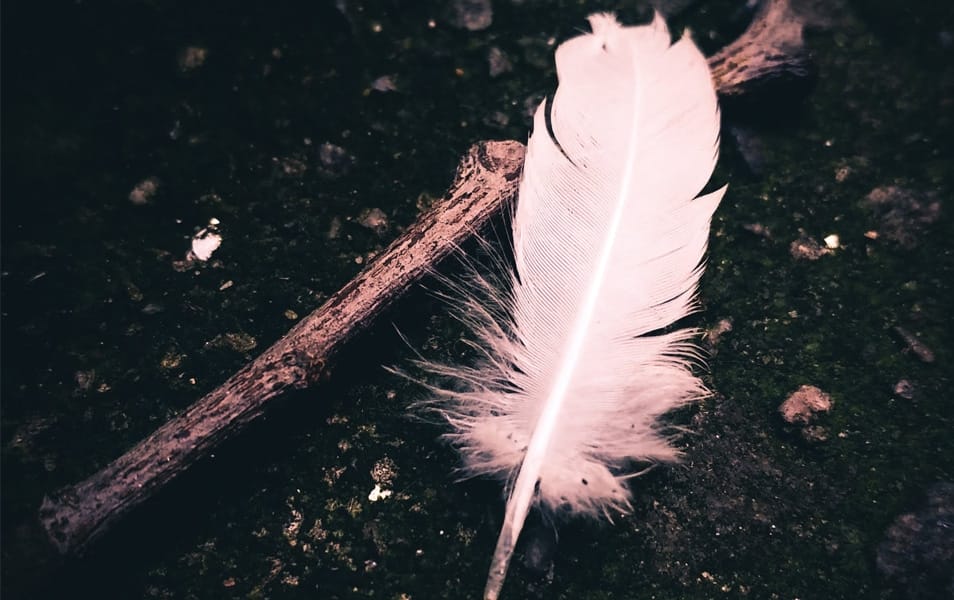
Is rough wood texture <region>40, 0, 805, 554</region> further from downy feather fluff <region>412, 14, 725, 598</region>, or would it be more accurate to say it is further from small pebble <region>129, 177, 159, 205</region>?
small pebble <region>129, 177, 159, 205</region>

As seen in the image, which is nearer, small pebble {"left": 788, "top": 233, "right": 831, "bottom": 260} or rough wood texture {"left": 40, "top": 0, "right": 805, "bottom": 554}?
rough wood texture {"left": 40, "top": 0, "right": 805, "bottom": 554}

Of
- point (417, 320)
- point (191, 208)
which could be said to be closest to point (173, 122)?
point (191, 208)

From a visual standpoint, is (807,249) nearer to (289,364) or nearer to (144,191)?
(289,364)

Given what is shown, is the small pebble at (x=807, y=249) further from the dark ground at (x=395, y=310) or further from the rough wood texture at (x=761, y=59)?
the rough wood texture at (x=761, y=59)

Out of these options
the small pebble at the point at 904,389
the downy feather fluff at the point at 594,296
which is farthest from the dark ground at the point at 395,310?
the downy feather fluff at the point at 594,296

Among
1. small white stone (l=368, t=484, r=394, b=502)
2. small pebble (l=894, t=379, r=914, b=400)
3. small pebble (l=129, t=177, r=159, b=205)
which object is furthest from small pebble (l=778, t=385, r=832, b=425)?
small pebble (l=129, t=177, r=159, b=205)

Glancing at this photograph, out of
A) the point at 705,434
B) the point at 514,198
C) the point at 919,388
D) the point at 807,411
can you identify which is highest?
the point at 514,198

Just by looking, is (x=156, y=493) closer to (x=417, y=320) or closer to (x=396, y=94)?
(x=417, y=320)
